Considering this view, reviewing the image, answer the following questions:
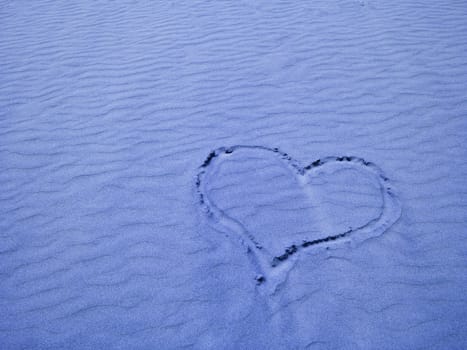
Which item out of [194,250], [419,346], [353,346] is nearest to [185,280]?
[194,250]

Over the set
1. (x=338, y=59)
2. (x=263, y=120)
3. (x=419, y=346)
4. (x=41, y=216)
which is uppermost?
(x=338, y=59)

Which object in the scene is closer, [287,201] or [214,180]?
[287,201]

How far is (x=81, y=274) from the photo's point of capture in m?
2.30

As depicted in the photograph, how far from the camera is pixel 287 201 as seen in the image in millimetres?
2715

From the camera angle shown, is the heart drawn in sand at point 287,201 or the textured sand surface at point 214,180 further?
the heart drawn in sand at point 287,201

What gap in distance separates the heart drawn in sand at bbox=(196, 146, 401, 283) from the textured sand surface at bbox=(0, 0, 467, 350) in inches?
1.9

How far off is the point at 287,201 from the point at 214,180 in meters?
0.68

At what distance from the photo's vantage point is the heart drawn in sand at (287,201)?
8.01ft

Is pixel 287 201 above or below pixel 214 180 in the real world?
below

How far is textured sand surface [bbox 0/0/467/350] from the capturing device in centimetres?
208

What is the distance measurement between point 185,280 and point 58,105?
111 inches

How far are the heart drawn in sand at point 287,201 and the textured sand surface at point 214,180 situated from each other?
48 mm

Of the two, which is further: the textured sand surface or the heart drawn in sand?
the heart drawn in sand

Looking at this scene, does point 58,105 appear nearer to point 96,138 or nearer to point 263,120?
point 96,138
